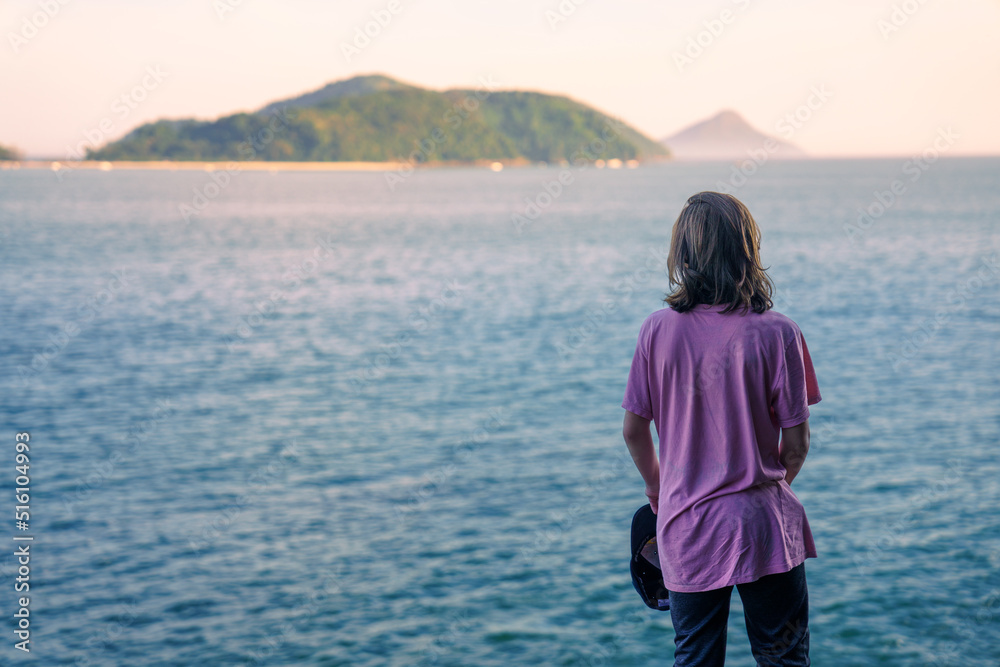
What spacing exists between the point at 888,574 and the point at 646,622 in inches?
135

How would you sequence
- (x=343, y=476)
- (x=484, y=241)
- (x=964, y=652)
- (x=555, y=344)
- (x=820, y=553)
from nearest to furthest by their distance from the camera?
1. (x=964, y=652)
2. (x=820, y=553)
3. (x=343, y=476)
4. (x=555, y=344)
5. (x=484, y=241)

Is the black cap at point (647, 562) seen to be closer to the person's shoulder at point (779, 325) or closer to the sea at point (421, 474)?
the person's shoulder at point (779, 325)

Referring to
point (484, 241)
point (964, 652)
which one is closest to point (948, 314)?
point (964, 652)

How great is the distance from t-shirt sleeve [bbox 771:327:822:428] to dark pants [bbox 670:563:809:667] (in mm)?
568

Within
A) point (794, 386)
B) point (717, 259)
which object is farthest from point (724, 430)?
point (717, 259)

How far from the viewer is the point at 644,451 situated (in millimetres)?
3469

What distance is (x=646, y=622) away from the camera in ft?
36.6

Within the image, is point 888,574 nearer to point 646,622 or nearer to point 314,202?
point 646,622

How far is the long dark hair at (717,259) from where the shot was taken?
121 inches
